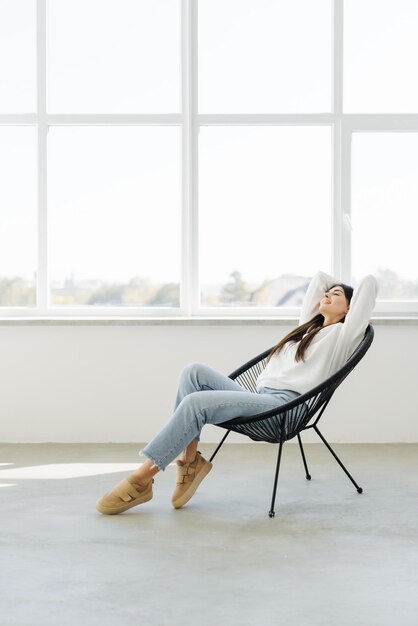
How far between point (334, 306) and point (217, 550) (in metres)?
1.27

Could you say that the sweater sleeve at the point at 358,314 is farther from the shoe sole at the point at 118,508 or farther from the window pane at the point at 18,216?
the window pane at the point at 18,216

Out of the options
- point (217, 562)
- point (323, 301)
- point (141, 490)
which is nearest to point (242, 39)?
point (323, 301)

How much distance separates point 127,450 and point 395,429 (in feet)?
5.07

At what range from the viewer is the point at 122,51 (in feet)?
17.3

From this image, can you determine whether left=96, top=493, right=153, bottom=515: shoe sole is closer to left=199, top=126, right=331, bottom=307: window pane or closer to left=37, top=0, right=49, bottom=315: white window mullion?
left=199, top=126, right=331, bottom=307: window pane

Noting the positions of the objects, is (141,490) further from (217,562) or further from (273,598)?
(273,598)

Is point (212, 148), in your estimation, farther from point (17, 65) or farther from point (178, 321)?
point (17, 65)

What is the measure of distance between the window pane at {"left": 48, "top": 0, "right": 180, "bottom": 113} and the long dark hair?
6.48 feet

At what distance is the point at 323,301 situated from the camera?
3.85 m

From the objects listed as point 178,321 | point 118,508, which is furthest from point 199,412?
point 178,321

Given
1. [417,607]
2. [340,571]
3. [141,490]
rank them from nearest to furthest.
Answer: [417,607] → [340,571] → [141,490]

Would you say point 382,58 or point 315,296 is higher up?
point 382,58

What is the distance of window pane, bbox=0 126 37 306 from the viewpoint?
5.33 m

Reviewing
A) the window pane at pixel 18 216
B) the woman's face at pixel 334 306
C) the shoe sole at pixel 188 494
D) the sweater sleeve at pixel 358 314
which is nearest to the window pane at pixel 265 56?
the window pane at pixel 18 216
